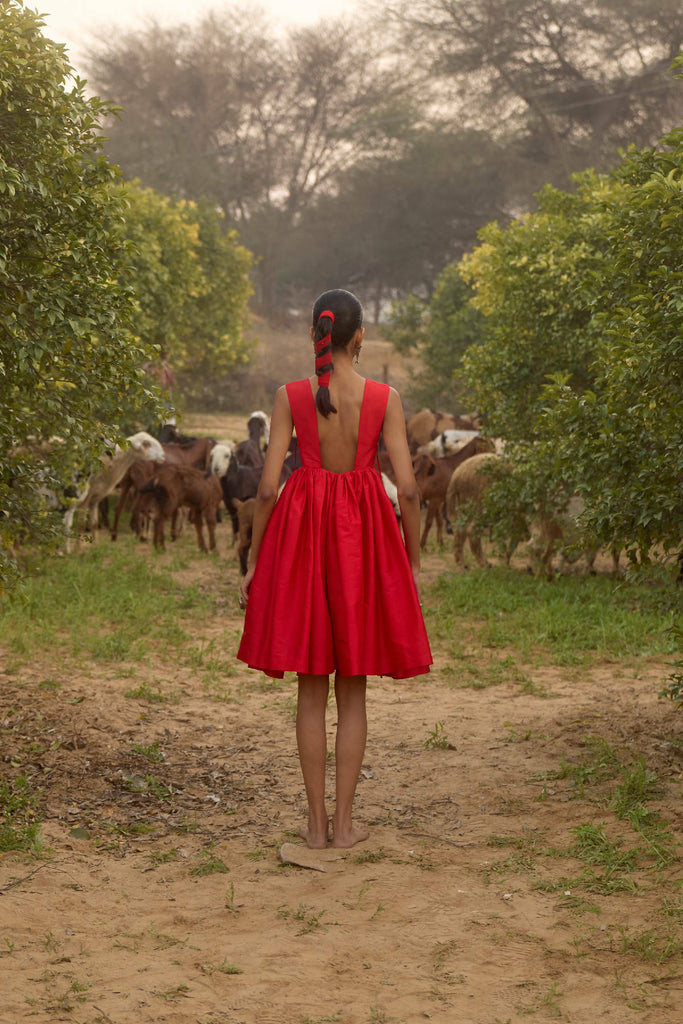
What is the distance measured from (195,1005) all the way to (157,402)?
10.3ft

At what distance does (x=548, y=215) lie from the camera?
467 inches

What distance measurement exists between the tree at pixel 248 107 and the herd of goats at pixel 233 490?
2720cm

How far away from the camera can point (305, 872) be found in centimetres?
440

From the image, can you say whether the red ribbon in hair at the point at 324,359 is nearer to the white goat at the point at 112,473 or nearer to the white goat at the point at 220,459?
the white goat at the point at 112,473

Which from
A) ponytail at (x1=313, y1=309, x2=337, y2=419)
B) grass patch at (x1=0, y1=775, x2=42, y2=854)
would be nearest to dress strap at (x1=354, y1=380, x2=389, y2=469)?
ponytail at (x1=313, y1=309, x2=337, y2=419)

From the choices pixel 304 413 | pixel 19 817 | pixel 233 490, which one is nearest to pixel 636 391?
pixel 304 413

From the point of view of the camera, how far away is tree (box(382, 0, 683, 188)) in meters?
32.0

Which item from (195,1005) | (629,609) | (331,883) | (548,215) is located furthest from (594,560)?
(195,1005)

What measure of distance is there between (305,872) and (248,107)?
43114mm

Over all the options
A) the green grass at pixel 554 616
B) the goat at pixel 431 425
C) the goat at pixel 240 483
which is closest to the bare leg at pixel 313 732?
the green grass at pixel 554 616

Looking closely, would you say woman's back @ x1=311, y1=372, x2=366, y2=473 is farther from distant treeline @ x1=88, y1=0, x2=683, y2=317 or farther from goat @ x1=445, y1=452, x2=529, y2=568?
distant treeline @ x1=88, y1=0, x2=683, y2=317

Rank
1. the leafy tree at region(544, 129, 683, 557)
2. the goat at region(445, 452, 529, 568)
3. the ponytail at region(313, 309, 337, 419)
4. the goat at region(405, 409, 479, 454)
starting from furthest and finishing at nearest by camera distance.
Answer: the goat at region(405, 409, 479, 454)
the goat at region(445, 452, 529, 568)
the leafy tree at region(544, 129, 683, 557)
the ponytail at region(313, 309, 337, 419)

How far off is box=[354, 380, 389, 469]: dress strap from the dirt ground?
1.71 m

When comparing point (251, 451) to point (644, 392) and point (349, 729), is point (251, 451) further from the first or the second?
point (349, 729)
